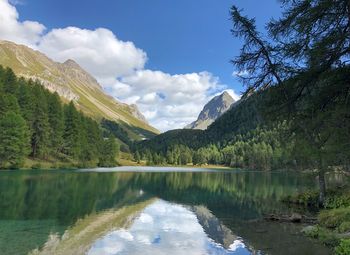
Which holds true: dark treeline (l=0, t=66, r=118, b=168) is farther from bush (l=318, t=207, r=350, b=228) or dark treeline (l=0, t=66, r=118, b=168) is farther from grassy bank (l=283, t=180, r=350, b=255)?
bush (l=318, t=207, r=350, b=228)

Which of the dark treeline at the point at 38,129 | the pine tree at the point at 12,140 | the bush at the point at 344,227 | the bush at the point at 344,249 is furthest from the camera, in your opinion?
the dark treeline at the point at 38,129

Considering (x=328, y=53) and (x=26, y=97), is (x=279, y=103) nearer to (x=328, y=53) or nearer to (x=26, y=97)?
(x=328, y=53)

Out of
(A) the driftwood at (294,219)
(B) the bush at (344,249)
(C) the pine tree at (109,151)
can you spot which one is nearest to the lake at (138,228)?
(A) the driftwood at (294,219)

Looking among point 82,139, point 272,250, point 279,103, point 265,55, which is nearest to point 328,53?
point 279,103

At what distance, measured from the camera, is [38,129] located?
115312 millimetres

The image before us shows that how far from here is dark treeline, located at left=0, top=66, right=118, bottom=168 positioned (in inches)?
3748

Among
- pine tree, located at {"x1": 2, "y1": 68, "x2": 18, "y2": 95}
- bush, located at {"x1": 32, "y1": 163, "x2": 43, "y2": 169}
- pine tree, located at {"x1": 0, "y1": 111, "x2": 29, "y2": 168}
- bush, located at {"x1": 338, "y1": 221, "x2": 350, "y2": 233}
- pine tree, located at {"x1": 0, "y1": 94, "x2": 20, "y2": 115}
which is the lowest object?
bush, located at {"x1": 338, "y1": 221, "x2": 350, "y2": 233}

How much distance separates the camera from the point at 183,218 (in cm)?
3347

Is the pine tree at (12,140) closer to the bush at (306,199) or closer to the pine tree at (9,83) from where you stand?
the pine tree at (9,83)

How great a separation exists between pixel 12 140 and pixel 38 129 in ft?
74.2

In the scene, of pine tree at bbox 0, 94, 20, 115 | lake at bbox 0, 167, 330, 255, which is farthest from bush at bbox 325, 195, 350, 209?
pine tree at bbox 0, 94, 20, 115

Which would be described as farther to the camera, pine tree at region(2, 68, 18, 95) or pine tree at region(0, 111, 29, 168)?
pine tree at region(2, 68, 18, 95)

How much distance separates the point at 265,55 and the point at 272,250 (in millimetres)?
12052

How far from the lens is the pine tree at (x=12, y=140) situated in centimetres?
9256
